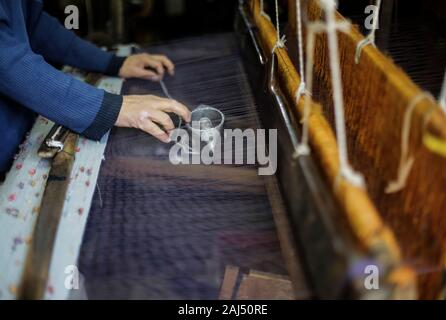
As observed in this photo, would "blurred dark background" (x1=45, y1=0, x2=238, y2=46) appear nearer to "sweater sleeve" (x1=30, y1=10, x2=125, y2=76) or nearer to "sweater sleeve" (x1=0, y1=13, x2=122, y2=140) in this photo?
"sweater sleeve" (x1=30, y1=10, x2=125, y2=76)

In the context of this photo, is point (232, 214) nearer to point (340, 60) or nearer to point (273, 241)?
point (273, 241)

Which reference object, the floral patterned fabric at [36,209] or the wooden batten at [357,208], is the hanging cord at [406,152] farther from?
the floral patterned fabric at [36,209]

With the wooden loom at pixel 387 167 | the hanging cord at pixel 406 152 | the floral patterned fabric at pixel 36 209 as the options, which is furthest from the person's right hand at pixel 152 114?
the hanging cord at pixel 406 152

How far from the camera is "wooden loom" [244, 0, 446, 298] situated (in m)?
0.87

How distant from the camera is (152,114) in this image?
1555mm

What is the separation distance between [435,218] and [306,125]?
0.38 metres

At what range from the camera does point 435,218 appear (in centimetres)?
97

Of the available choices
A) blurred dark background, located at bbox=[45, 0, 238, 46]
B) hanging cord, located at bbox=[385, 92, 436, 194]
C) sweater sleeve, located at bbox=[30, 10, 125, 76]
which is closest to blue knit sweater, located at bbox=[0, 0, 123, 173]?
sweater sleeve, located at bbox=[30, 10, 125, 76]

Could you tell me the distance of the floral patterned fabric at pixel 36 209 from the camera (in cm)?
111

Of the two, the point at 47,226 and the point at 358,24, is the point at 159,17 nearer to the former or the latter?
the point at 358,24

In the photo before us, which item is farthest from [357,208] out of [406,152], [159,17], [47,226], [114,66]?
[159,17]

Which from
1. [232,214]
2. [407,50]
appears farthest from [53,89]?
[407,50]

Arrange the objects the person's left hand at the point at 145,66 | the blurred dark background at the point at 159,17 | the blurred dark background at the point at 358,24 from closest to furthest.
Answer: the blurred dark background at the point at 358,24, the person's left hand at the point at 145,66, the blurred dark background at the point at 159,17

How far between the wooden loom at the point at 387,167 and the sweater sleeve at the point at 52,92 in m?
0.68
